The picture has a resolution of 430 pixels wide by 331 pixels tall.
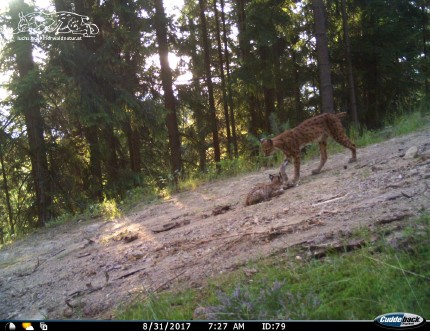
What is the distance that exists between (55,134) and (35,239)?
4688 mm

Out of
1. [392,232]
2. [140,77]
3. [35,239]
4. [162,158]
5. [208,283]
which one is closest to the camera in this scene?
[392,232]

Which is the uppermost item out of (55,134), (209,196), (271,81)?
(271,81)

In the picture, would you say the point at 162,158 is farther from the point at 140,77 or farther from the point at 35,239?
the point at 35,239

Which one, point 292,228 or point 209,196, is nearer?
point 292,228

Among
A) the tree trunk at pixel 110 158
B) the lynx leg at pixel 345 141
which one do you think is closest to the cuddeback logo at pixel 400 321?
the lynx leg at pixel 345 141

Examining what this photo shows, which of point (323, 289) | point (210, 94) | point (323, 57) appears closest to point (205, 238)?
point (323, 289)

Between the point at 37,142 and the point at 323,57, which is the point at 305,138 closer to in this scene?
the point at 323,57

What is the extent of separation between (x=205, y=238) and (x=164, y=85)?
9.52m

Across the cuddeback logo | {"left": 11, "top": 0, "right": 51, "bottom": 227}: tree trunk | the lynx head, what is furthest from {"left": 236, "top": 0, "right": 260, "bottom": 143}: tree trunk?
the cuddeback logo

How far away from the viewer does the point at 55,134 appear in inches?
477

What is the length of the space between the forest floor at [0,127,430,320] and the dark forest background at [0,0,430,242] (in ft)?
11.5

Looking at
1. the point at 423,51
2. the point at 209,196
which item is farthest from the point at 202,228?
the point at 423,51

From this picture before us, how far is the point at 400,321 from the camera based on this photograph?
182 cm

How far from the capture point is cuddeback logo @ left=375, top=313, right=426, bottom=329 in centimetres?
179
